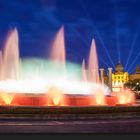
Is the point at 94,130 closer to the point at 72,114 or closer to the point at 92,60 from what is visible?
the point at 72,114

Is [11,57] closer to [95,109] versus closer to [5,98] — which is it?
[5,98]

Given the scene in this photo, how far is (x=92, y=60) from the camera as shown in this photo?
3027 cm

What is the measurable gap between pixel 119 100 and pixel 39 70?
6653 mm

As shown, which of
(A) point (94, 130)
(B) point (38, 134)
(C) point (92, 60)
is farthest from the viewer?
(C) point (92, 60)

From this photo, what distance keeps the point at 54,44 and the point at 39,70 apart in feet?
11.2

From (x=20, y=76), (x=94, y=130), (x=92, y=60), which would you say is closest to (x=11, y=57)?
(x=20, y=76)

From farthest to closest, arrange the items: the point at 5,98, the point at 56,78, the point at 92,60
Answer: the point at 92,60
the point at 56,78
the point at 5,98

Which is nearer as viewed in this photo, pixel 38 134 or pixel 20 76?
pixel 38 134

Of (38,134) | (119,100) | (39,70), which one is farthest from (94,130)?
(39,70)

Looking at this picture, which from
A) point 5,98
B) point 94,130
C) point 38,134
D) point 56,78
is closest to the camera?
point 38,134

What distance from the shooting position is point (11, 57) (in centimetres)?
2562

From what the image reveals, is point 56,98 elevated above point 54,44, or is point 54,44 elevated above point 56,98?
point 54,44

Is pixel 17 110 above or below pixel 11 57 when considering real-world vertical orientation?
below

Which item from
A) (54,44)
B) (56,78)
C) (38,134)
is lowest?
(38,134)
